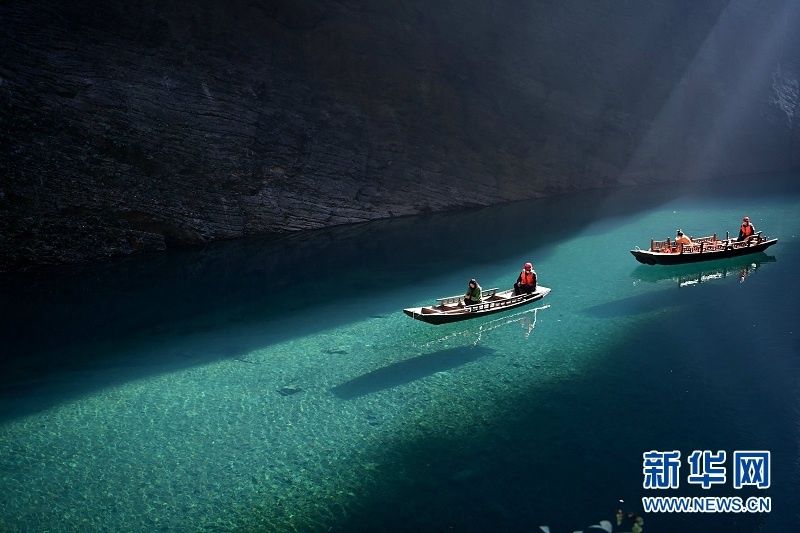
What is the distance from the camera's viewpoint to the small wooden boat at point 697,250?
1196 inches

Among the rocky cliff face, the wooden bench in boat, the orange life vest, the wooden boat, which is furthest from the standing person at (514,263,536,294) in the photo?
the rocky cliff face

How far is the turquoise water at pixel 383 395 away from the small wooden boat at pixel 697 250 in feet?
3.03

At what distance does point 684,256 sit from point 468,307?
46.1 ft

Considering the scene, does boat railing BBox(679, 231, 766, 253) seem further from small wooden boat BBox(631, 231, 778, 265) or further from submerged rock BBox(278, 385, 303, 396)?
submerged rock BBox(278, 385, 303, 396)

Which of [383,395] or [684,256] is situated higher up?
[684,256]

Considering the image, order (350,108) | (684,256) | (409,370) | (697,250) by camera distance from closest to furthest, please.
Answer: (409,370), (684,256), (697,250), (350,108)

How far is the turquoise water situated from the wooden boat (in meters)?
0.89

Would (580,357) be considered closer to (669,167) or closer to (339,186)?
(339,186)

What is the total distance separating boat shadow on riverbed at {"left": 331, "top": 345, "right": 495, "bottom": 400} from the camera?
19.5m

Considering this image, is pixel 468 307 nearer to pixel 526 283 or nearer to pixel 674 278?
pixel 526 283

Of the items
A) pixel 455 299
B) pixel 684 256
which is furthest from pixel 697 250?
pixel 455 299

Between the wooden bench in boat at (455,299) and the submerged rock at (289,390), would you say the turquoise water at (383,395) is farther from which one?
the wooden bench in boat at (455,299)

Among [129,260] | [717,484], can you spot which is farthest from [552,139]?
[717,484]

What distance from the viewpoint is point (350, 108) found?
171 feet
